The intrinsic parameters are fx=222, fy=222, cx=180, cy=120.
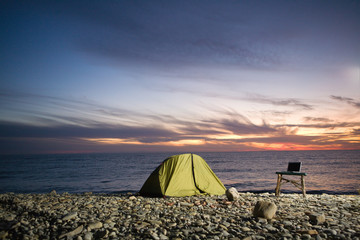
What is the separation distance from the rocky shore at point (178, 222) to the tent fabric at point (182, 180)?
1884 millimetres

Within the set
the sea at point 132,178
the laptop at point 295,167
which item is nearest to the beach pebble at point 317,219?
the laptop at point 295,167

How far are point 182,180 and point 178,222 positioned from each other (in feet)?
17.3

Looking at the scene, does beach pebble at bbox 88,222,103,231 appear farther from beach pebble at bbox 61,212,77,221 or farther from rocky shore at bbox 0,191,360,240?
beach pebble at bbox 61,212,77,221

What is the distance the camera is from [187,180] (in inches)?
517

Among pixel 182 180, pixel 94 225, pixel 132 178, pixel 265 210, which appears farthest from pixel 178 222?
pixel 132 178

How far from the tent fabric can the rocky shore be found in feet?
6.18

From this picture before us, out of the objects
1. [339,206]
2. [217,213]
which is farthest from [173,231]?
[339,206]

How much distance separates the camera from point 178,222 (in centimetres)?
770

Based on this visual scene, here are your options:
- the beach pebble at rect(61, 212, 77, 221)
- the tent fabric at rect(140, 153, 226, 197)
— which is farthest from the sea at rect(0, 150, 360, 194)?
the beach pebble at rect(61, 212, 77, 221)

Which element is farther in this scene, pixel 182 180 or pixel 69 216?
pixel 182 180

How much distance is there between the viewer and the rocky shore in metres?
6.47

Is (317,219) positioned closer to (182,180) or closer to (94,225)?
(182,180)

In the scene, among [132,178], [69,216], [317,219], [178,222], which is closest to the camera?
[317,219]

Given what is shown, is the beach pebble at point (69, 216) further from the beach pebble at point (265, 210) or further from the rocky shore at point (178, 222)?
the beach pebble at point (265, 210)
